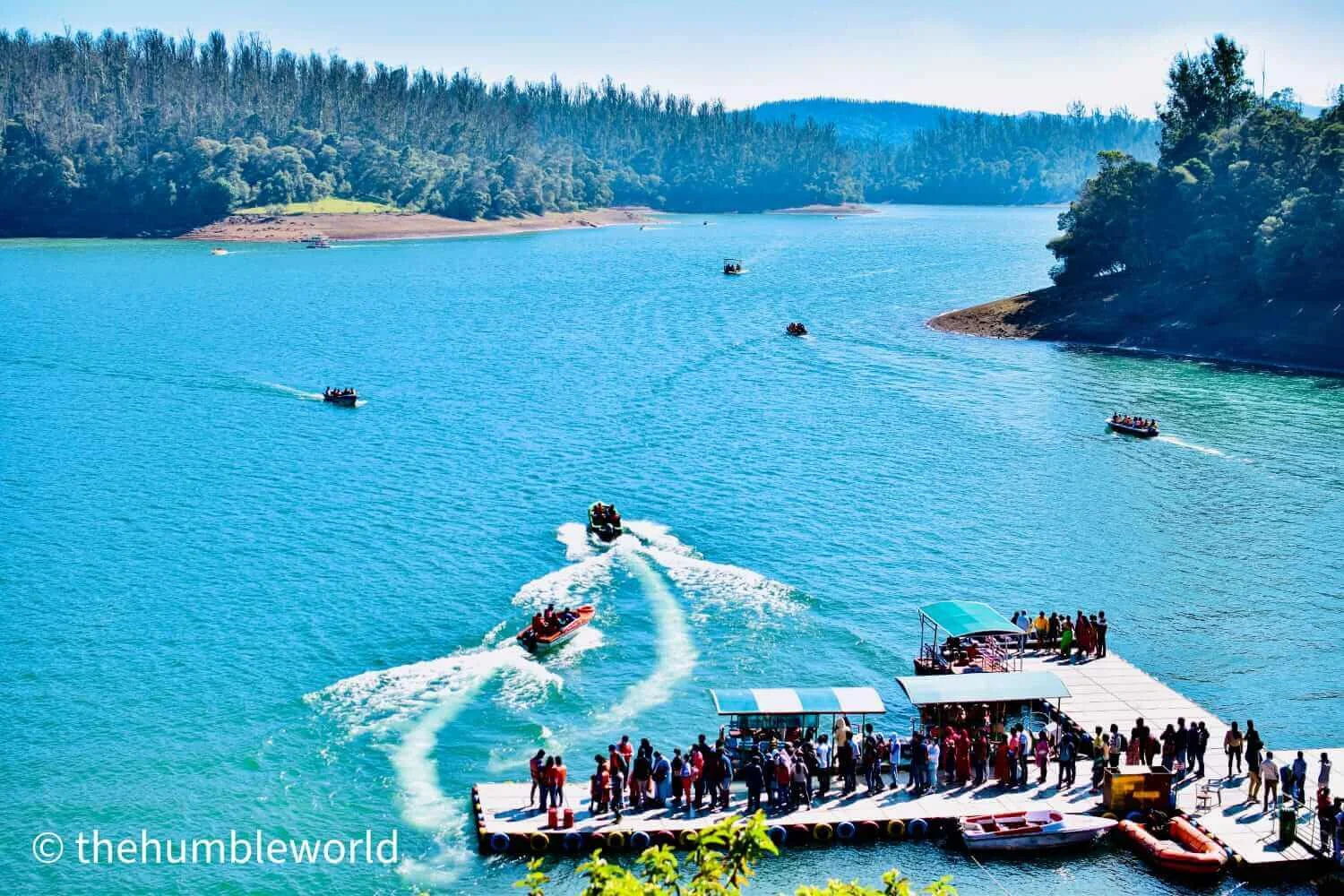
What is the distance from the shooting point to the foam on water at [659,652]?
56.0 metres

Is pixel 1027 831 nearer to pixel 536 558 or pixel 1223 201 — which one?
pixel 536 558

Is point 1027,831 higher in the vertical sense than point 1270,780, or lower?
lower

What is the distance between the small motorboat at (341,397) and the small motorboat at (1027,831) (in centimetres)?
8242

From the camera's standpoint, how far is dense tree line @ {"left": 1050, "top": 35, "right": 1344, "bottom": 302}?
13438 cm

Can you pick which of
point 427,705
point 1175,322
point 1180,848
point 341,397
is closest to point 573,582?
point 427,705

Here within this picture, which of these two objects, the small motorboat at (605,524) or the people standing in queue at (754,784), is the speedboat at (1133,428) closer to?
the small motorboat at (605,524)

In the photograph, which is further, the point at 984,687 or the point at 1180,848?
the point at 984,687

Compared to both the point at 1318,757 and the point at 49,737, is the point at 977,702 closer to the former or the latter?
the point at 1318,757

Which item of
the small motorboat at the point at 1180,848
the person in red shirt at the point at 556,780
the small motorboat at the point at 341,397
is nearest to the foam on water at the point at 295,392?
the small motorboat at the point at 341,397

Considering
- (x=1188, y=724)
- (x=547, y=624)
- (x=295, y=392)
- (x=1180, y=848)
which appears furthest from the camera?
(x=295, y=392)

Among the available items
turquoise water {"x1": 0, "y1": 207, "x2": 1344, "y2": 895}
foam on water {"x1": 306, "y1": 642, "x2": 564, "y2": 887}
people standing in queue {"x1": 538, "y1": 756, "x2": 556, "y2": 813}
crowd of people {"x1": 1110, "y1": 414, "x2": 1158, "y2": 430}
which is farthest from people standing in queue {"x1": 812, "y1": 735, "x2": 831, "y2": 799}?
crowd of people {"x1": 1110, "y1": 414, "x2": 1158, "y2": 430}

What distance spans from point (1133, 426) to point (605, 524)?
159 ft

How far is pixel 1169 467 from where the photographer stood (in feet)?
311

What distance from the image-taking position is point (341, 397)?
116m
